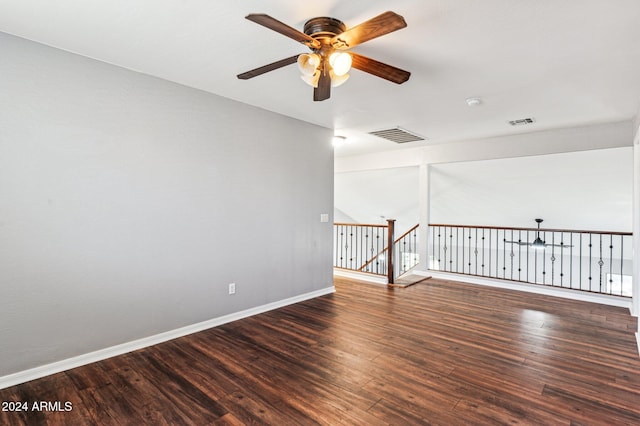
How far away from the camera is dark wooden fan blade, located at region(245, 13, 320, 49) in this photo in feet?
5.50

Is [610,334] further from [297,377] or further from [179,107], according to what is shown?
[179,107]

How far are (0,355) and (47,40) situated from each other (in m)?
2.34

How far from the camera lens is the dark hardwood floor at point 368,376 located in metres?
2.07

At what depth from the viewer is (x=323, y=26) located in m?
2.07

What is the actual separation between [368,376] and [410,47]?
8.40 feet

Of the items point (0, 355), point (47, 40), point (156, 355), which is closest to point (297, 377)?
point (156, 355)

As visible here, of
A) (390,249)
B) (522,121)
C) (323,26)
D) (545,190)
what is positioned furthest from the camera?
(545,190)

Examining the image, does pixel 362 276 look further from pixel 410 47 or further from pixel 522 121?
pixel 410 47

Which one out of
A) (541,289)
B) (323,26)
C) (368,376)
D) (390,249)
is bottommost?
(368,376)

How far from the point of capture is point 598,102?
11.6ft

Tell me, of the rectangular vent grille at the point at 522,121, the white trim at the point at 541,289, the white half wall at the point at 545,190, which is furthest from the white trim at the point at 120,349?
the white half wall at the point at 545,190

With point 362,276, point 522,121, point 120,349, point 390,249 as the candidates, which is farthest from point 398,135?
point 120,349

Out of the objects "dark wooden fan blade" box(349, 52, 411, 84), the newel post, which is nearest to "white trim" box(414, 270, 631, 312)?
the newel post

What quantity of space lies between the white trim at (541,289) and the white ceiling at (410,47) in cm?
252
